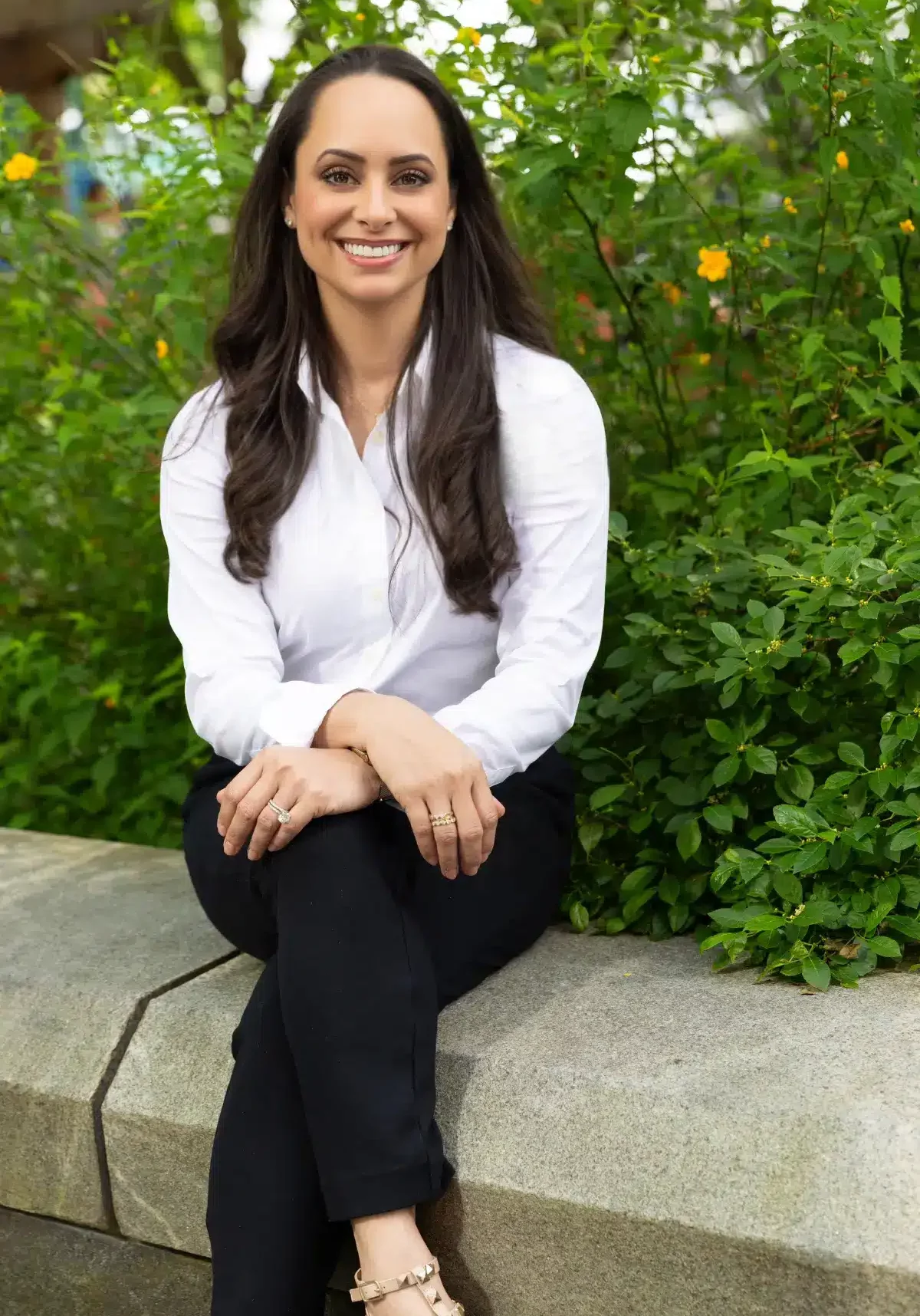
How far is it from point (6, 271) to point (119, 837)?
4.54 feet

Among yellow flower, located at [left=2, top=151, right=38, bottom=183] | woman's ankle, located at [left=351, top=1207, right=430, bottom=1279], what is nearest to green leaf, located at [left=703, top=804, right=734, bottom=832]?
woman's ankle, located at [left=351, top=1207, right=430, bottom=1279]

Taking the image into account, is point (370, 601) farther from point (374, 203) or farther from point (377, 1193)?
point (377, 1193)

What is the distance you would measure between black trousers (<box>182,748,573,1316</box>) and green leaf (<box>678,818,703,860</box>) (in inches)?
16.8

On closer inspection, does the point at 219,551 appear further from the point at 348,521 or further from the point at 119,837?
the point at 119,837

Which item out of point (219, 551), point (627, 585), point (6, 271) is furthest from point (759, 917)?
point (6, 271)

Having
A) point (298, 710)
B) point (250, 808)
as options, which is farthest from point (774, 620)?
point (250, 808)

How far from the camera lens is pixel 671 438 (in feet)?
9.29

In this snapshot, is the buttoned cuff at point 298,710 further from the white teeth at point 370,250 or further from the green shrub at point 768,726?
the white teeth at point 370,250

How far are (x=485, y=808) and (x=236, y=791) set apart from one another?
1.10ft

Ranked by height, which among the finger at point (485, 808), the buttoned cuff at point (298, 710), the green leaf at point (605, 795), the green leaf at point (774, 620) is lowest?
the green leaf at point (605, 795)

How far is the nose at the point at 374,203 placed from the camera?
2.15m

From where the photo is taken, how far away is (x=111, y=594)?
3.27m

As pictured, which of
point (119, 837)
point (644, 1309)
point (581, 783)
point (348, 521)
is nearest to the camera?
point (644, 1309)

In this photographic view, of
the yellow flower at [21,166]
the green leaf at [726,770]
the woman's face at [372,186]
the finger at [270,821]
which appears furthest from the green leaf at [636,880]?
the yellow flower at [21,166]
